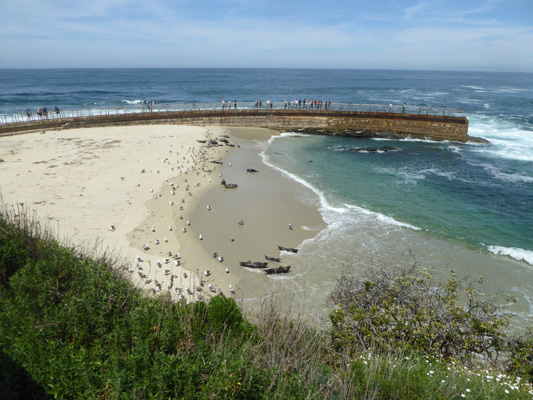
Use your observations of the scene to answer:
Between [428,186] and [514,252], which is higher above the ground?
[428,186]

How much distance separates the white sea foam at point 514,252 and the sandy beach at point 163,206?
8297 millimetres

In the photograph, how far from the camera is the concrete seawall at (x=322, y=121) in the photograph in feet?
135

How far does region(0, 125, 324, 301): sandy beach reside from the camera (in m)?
13.3

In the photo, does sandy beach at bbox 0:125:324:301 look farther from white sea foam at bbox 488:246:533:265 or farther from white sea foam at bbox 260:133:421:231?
white sea foam at bbox 488:246:533:265

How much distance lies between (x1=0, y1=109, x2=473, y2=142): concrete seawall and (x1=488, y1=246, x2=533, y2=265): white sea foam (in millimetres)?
28732

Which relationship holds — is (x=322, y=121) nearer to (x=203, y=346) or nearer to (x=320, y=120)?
(x=320, y=120)

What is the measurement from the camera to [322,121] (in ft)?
149

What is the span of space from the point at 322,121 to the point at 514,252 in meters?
32.4

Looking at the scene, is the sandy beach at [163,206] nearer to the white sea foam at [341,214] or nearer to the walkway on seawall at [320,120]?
the white sea foam at [341,214]

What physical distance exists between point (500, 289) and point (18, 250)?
1626 centimetres

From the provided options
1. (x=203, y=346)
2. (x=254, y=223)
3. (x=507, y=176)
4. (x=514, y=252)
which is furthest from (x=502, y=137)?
(x=203, y=346)

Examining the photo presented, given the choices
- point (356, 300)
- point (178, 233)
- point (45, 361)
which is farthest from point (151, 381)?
point (178, 233)

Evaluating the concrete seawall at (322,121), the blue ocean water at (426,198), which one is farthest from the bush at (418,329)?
the concrete seawall at (322,121)

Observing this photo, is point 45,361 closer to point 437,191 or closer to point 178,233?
point 178,233
